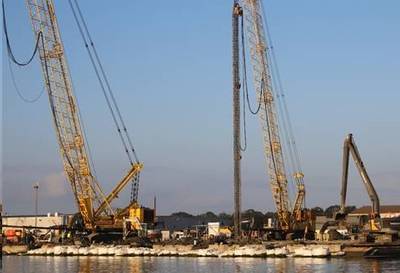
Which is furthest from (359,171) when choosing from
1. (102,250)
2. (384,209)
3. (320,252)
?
(384,209)

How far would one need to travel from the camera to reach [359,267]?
56.9m

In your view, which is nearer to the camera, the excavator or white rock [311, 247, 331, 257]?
white rock [311, 247, 331, 257]

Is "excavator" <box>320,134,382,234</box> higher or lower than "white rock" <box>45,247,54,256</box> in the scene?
higher

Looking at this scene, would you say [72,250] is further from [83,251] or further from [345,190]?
[345,190]

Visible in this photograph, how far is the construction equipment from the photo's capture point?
279 ft

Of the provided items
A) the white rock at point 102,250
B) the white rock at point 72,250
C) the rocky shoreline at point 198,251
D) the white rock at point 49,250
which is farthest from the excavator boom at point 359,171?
the white rock at point 49,250

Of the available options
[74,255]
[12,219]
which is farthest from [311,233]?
[12,219]

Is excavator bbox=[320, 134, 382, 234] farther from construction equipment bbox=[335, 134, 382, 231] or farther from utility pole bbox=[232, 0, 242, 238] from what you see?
utility pole bbox=[232, 0, 242, 238]

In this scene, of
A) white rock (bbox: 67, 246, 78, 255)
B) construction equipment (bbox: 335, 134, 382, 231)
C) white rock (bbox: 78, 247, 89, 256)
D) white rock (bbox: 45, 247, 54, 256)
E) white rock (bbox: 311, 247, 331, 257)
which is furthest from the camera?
white rock (bbox: 45, 247, 54, 256)

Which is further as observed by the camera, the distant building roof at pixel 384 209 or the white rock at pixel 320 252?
the distant building roof at pixel 384 209

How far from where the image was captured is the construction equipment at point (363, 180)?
85.1 metres

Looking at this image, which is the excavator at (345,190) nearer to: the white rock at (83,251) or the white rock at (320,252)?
the white rock at (320,252)

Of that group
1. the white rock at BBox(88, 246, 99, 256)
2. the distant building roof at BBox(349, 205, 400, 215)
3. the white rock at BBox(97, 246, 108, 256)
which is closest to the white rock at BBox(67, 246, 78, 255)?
the white rock at BBox(88, 246, 99, 256)

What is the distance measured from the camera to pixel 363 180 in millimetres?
88438
